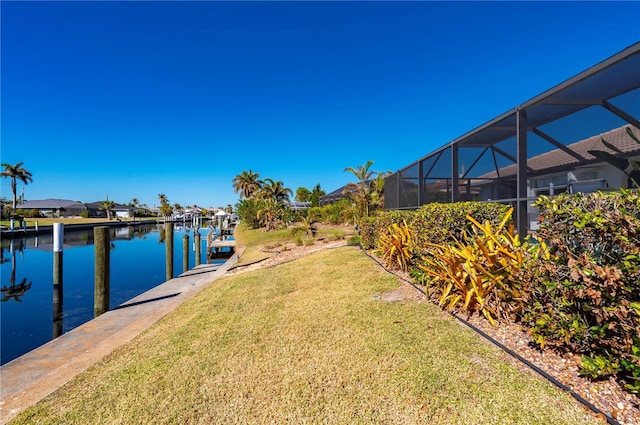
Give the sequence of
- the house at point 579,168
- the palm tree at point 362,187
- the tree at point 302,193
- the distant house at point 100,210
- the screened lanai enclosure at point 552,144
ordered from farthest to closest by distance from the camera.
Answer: the distant house at point 100,210
the tree at point 302,193
the palm tree at point 362,187
the house at point 579,168
the screened lanai enclosure at point 552,144

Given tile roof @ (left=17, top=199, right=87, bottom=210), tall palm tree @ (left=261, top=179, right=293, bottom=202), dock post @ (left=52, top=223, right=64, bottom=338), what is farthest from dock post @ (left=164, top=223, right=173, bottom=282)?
tile roof @ (left=17, top=199, right=87, bottom=210)

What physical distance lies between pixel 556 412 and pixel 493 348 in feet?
2.98

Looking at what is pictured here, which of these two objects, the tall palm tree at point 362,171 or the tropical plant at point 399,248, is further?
the tall palm tree at point 362,171

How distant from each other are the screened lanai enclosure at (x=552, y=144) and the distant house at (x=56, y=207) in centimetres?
→ 8196

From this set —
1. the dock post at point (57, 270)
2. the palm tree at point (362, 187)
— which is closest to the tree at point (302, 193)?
the palm tree at point (362, 187)

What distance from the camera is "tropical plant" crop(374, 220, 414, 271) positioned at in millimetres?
6093

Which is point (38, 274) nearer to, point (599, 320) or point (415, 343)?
point (415, 343)

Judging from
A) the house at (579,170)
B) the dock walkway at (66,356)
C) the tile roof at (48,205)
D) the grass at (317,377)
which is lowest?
the dock walkway at (66,356)

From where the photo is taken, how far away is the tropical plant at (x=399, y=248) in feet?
20.0

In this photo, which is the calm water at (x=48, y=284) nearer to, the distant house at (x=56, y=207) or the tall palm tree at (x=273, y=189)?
the tall palm tree at (x=273, y=189)

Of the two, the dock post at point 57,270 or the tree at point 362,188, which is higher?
the tree at point 362,188

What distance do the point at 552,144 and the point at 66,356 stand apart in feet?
27.1

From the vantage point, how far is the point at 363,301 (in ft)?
15.8

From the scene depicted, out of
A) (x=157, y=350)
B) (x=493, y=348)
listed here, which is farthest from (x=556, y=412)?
(x=157, y=350)
